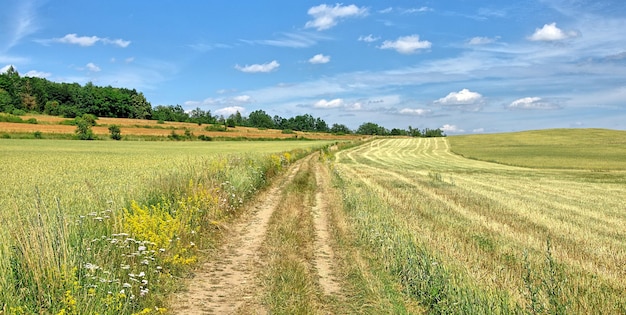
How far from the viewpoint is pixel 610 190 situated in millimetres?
22953

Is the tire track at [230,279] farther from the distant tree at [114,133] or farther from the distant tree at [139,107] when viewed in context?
the distant tree at [139,107]

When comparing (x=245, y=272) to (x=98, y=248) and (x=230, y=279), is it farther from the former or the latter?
(x=98, y=248)

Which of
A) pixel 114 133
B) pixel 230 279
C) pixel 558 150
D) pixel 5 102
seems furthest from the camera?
pixel 5 102

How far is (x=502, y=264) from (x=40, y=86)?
156362 mm

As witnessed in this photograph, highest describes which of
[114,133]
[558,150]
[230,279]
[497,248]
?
[114,133]

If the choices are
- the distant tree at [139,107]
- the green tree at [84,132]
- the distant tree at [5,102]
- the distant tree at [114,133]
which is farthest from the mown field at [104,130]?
the distant tree at [139,107]

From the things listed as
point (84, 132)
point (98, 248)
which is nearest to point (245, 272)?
point (98, 248)

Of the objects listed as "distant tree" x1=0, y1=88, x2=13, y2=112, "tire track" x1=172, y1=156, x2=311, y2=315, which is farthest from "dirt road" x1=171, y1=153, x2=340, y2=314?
"distant tree" x1=0, y1=88, x2=13, y2=112

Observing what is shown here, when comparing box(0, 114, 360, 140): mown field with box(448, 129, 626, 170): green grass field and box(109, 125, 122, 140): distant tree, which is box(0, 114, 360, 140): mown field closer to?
box(109, 125, 122, 140): distant tree

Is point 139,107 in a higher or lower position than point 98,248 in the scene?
higher

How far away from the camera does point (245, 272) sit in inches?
332

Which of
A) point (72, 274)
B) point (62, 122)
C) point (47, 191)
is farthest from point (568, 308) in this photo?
point (62, 122)

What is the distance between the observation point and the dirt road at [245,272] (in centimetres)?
676

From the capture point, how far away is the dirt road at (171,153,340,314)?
6760mm
